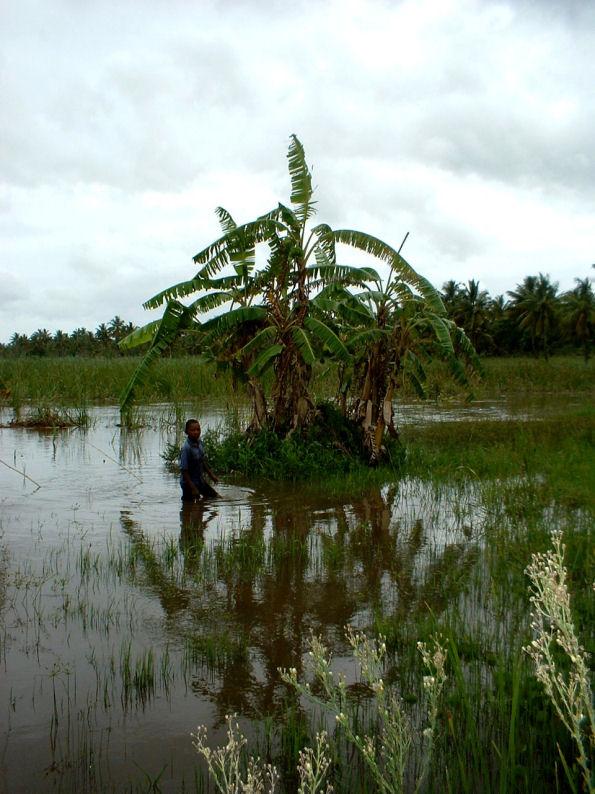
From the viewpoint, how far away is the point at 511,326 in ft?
219

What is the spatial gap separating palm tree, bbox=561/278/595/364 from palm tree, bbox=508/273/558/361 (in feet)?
5.93

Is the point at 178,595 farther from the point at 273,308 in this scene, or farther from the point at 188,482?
the point at 273,308

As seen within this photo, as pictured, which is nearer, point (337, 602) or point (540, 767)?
point (540, 767)

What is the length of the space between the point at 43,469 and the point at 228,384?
37.7ft

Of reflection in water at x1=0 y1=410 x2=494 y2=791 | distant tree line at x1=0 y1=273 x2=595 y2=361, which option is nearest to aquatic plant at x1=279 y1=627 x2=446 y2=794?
reflection in water at x1=0 y1=410 x2=494 y2=791

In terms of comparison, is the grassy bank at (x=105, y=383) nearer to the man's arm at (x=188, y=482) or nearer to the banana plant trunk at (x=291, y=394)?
the banana plant trunk at (x=291, y=394)

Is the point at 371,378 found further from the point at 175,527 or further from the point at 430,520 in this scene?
the point at 175,527

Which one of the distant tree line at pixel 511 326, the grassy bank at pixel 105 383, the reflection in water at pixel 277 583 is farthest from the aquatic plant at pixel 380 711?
the distant tree line at pixel 511 326

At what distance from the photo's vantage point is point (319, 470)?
11.5 metres

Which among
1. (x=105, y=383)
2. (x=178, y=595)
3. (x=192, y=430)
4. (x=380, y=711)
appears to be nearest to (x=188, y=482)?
(x=192, y=430)

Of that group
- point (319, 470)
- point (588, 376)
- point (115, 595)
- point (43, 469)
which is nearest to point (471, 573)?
point (115, 595)

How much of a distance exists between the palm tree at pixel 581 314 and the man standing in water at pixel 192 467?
46.0 m

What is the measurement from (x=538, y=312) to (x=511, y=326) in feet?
19.2

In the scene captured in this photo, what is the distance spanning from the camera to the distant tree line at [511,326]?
53.2 m
